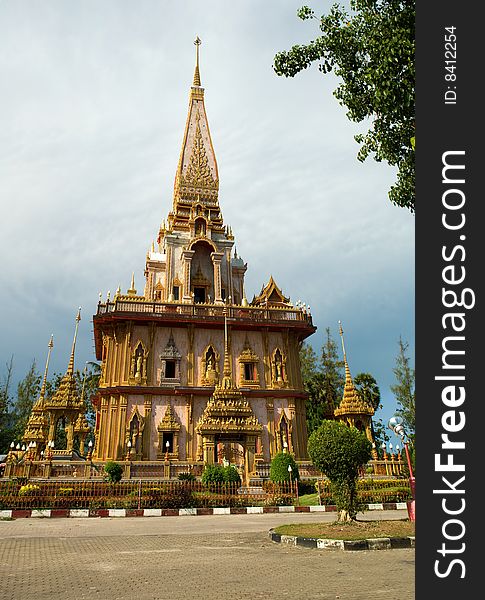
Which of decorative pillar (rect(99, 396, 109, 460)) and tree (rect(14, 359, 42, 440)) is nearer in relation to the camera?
decorative pillar (rect(99, 396, 109, 460))

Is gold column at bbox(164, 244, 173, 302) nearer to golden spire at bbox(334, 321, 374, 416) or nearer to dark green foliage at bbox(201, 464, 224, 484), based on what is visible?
golden spire at bbox(334, 321, 374, 416)

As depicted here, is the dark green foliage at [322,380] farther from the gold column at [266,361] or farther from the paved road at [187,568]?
the paved road at [187,568]

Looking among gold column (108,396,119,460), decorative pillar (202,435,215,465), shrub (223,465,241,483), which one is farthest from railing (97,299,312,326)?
shrub (223,465,241,483)

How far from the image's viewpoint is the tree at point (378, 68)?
9.73m

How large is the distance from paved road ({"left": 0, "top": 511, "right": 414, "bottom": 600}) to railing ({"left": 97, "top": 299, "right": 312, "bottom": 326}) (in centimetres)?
1885

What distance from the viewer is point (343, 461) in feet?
34.2

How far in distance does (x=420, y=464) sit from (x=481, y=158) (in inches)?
113

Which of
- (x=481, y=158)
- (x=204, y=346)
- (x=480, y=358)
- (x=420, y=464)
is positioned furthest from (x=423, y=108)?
(x=204, y=346)

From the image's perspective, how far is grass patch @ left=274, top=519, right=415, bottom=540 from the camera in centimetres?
872

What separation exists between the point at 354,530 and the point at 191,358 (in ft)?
66.3

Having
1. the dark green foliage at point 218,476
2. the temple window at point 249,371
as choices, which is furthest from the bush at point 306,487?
the temple window at point 249,371

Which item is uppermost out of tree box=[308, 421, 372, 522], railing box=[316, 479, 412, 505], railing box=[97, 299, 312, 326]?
railing box=[97, 299, 312, 326]

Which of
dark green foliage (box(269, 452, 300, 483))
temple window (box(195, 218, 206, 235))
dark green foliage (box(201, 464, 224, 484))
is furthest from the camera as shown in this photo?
temple window (box(195, 218, 206, 235))

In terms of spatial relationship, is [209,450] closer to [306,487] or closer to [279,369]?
[306,487]
